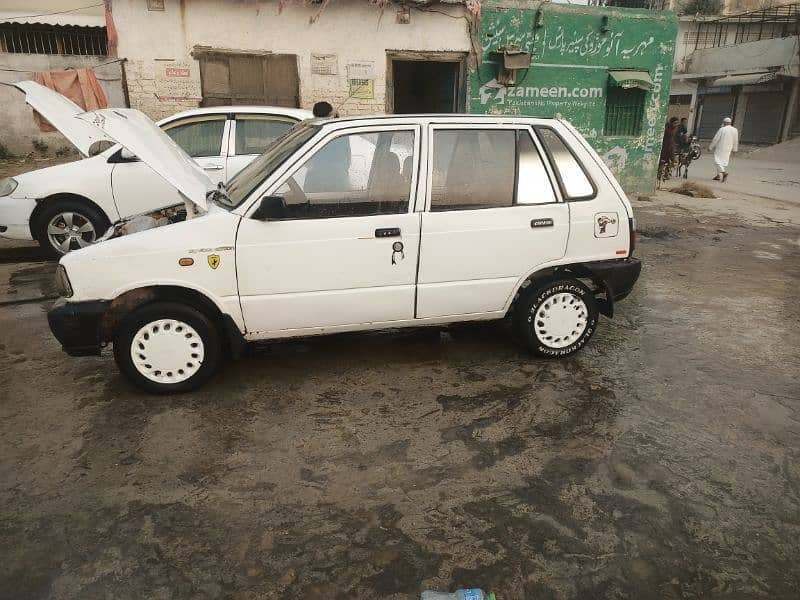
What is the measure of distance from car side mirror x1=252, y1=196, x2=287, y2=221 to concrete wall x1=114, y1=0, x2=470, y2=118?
727 centimetres

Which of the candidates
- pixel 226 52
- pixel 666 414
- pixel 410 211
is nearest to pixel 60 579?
pixel 410 211

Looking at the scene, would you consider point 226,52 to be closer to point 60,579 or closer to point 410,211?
point 410,211

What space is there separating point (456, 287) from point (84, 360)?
111 inches

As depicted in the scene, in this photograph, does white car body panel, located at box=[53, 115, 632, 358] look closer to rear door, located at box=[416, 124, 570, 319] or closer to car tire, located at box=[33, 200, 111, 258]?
rear door, located at box=[416, 124, 570, 319]

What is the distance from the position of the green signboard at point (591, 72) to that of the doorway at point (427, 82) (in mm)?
421

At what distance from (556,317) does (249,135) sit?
434 cm

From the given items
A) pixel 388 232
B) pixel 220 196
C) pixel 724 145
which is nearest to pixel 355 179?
pixel 388 232

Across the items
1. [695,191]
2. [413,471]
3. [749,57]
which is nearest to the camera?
[413,471]

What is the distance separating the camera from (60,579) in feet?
7.31

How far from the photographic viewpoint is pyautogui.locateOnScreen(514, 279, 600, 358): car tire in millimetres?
4090

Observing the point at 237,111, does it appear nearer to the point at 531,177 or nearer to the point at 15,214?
the point at 15,214

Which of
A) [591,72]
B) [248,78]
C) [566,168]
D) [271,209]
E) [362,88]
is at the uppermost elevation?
[591,72]

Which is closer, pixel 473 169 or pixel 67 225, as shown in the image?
pixel 473 169

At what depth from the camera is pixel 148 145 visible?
3475 millimetres
